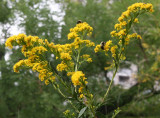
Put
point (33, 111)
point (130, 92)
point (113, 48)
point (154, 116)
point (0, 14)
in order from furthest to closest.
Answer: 1. point (154, 116)
2. point (130, 92)
3. point (33, 111)
4. point (0, 14)
5. point (113, 48)

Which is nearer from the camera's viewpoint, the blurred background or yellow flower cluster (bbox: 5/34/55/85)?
yellow flower cluster (bbox: 5/34/55/85)

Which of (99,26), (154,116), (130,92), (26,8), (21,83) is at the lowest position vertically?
(154,116)

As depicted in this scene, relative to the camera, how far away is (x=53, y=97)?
203 cm

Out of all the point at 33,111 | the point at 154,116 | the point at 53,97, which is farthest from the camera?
the point at 154,116

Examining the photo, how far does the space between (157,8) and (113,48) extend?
69.5 inches

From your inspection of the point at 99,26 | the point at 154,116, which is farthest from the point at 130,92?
the point at 99,26

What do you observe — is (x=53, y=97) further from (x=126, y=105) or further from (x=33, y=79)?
(x=126, y=105)

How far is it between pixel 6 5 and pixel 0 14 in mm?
274

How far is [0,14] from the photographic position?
88.5 inches

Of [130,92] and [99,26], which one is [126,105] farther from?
[99,26]

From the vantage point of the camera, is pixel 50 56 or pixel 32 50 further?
pixel 50 56

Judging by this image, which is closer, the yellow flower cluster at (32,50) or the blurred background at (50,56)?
the yellow flower cluster at (32,50)

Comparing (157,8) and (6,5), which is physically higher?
(6,5)

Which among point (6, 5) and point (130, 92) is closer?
point (6, 5)
